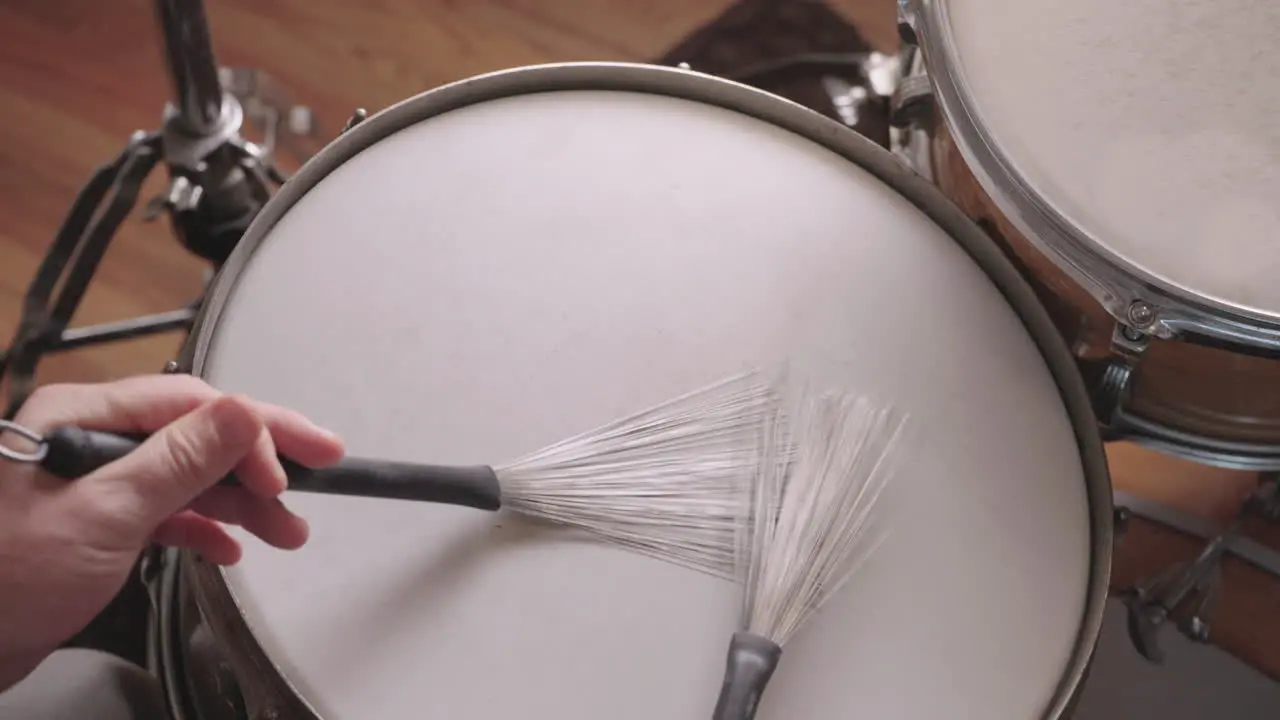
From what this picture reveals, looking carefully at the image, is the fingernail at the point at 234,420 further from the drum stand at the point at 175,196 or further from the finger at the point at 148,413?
the drum stand at the point at 175,196

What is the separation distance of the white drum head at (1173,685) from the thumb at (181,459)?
0.66 metres

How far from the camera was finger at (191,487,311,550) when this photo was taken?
1.60ft

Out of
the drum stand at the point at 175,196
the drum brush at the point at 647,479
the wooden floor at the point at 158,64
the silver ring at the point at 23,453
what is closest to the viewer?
the silver ring at the point at 23,453

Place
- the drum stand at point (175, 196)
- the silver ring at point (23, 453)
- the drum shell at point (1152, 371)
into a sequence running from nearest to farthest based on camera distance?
the silver ring at point (23, 453) → the drum shell at point (1152, 371) → the drum stand at point (175, 196)

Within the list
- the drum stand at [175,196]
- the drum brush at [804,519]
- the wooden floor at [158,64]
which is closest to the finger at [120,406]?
the drum brush at [804,519]

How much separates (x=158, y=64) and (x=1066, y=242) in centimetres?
101

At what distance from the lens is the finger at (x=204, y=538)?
1.61 ft

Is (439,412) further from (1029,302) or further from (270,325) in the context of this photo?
(1029,302)

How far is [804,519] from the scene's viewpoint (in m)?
0.54

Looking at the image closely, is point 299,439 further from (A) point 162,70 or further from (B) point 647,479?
(A) point 162,70

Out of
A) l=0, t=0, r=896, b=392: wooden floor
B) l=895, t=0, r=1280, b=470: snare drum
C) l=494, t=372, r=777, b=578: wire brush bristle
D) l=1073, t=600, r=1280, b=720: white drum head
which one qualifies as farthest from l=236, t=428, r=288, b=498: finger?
l=0, t=0, r=896, b=392: wooden floor

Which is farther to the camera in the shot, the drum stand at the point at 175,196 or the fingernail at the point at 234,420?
the drum stand at the point at 175,196

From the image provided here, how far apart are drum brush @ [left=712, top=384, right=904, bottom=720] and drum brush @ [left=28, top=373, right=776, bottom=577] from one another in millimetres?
13

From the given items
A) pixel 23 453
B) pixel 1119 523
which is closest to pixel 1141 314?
pixel 1119 523
